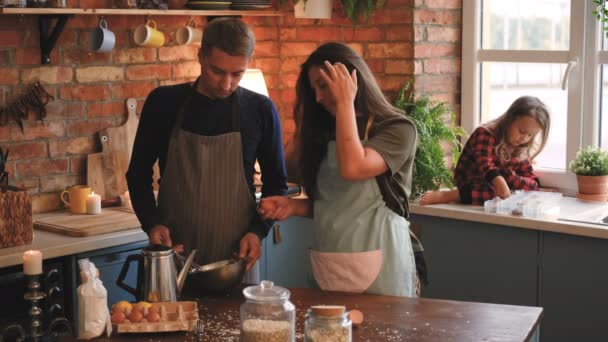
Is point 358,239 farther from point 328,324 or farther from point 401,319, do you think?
point 328,324

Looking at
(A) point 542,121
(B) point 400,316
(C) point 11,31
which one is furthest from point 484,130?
(C) point 11,31

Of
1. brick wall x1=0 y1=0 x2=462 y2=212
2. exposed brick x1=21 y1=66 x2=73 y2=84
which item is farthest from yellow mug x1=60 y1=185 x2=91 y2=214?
exposed brick x1=21 y1=66 x2=73 y2=84

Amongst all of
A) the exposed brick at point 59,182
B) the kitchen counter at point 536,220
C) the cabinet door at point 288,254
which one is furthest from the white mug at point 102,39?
the kitchen counter at point 536,220

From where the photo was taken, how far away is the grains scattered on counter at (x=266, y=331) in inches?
79.0

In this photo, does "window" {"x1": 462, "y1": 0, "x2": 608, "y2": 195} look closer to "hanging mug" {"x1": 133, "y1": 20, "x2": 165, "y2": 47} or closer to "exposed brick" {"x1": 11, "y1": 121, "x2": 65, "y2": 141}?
"hanging mug" {"x1": 133, "y1": 20, "x2": 165, "y2": 47}

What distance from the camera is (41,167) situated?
151 inches

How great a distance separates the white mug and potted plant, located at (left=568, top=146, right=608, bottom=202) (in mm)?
2080

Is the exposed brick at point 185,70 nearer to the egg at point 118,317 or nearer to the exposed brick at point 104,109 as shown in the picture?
the exposed brick at point 104,109

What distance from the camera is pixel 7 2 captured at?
11.4ft

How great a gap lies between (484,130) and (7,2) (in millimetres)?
2068

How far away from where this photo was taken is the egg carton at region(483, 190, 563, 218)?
362 centimetres

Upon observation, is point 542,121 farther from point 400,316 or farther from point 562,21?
point 400,316

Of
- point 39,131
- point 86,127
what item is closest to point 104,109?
point 86,127

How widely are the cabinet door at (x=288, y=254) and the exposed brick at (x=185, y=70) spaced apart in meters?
0.87
